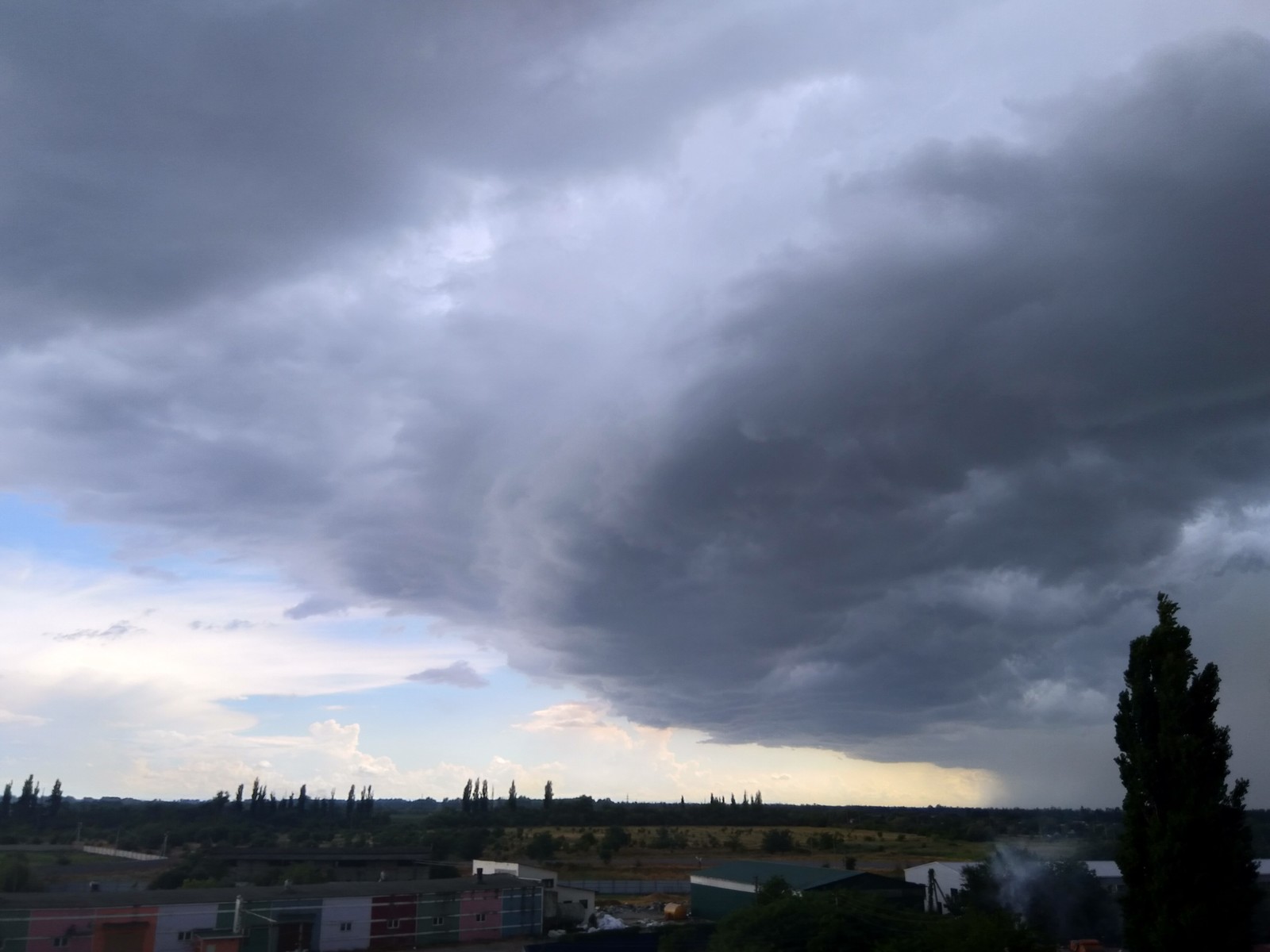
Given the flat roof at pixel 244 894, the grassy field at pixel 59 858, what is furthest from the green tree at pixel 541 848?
the flat roof at pixel 244 894

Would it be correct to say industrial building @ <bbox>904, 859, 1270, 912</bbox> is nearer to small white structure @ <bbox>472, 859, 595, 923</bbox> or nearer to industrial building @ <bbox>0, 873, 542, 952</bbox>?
small white structure @ <bbox>472, 859, 595, 923</bbox>

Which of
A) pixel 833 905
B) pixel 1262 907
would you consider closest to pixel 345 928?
A: pixel 833 905

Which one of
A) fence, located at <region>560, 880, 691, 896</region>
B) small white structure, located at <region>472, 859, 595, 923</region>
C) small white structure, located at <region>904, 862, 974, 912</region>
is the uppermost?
small white structure, located at <region>904, 862, 974, 912</region>

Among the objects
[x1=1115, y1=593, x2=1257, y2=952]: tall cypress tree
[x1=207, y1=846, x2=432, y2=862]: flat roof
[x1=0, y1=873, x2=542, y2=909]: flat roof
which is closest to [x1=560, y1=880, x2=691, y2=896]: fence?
[x1=207, y1=846, x2=432, y2=862]: flat roof

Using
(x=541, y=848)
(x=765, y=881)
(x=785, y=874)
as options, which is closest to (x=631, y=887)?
(x=541, y=848)

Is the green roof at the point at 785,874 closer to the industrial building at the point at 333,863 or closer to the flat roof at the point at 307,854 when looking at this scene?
the industrial building at the point at 333,863
